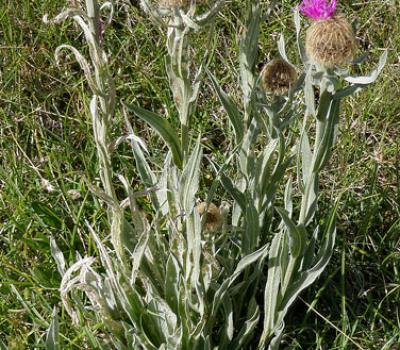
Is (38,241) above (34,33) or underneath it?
underneath

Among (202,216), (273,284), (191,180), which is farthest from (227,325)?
(191,180)

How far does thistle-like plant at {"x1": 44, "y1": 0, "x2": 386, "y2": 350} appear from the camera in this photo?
1521 mm

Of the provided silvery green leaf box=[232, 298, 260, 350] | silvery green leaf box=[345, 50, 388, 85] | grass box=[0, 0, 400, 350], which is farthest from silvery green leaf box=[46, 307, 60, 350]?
silvery green leaf box=[345, 50, 388, 85]

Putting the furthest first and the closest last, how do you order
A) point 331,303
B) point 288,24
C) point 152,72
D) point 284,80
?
point 288,24, point 152,72, point 331,303, point 284,80

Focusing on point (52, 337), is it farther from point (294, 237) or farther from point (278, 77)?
point (278, 77)

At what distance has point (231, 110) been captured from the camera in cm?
177

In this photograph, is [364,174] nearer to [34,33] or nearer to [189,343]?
[189,343]

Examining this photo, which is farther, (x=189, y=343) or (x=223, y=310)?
(x=223, y=310)

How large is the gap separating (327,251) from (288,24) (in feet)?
4.68

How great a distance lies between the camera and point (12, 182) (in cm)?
229

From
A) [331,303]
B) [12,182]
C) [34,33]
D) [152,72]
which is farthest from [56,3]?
[331,303]

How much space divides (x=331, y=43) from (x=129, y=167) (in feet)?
3.71

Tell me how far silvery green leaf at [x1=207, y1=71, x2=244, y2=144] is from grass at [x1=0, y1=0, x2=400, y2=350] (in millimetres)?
491

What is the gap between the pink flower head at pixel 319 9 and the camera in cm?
155
